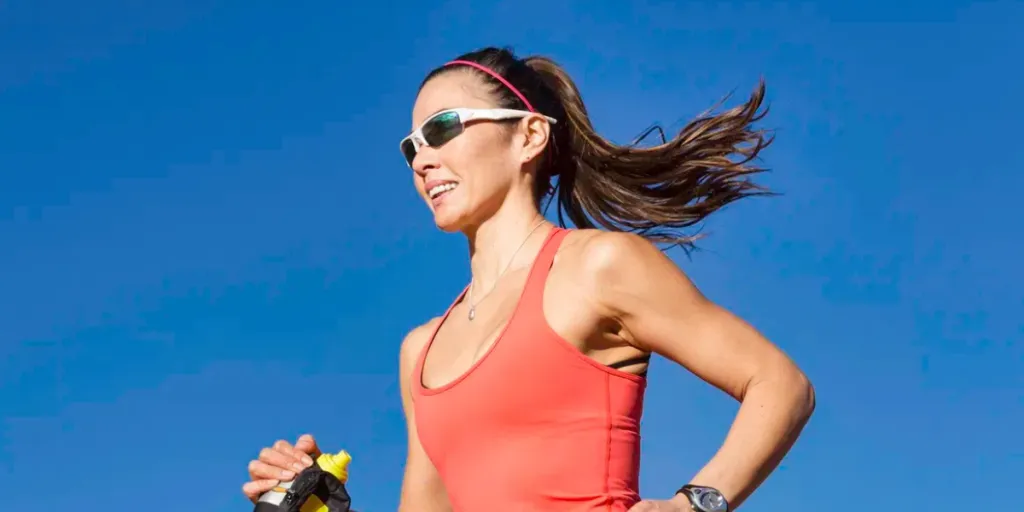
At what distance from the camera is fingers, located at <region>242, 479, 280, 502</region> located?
15.9ft

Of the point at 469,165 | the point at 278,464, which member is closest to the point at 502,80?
the point at 469,165

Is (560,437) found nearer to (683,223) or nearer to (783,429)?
(783,429)

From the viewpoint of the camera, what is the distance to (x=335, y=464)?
192 inches

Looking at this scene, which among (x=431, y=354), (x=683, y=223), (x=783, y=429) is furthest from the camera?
(x=683, y=223)

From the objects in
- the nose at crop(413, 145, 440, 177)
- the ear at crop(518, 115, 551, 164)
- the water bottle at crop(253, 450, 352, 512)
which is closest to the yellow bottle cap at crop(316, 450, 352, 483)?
the water bottle at crop(253, 450, 352, 512)

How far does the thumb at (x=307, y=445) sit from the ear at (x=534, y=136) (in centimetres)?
158

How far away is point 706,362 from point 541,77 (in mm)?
1978

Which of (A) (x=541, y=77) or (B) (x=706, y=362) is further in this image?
(A) (x=541, y=77)

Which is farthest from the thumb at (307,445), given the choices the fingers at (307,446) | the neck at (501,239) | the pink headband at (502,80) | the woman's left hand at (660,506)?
the pink headband at (502,80)

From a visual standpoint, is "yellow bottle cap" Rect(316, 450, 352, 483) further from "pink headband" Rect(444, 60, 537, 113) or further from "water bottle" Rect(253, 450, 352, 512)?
"pink headband" Rect(444, 60, 537, 113)

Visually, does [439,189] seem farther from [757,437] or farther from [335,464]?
[757,437]

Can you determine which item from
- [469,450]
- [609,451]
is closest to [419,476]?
[469,450]

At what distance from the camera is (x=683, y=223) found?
19.1ft

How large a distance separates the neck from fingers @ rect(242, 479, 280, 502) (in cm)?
123
